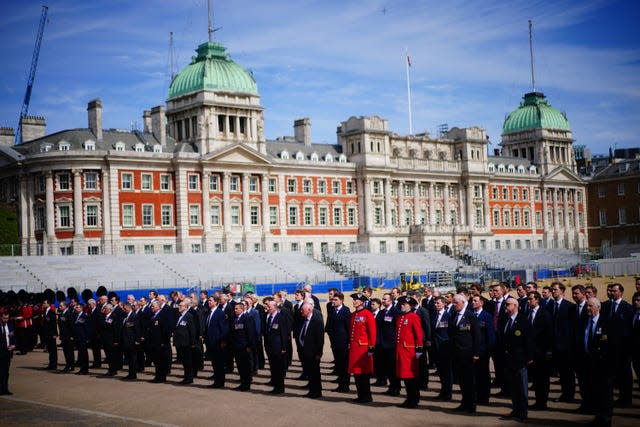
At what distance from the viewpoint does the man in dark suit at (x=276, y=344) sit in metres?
20.3

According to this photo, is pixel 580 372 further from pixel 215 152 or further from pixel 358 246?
pixel 358 246

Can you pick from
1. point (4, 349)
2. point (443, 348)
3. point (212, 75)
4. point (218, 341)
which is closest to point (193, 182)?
point (212, 75)

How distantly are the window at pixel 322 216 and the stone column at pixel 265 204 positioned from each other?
262 inches

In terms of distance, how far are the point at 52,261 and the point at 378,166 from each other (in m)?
36.9

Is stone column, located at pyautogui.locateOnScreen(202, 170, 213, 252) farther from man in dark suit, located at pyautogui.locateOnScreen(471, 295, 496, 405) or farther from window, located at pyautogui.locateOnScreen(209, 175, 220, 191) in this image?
man in dark suit, located at pyautogui.locateOnScreen(471, 295, 496, 405)

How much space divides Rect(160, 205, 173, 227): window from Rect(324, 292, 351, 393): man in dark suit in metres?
51.3

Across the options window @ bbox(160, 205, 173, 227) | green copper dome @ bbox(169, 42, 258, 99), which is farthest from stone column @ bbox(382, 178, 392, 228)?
window @ bbox(160, 205, 173, 227)

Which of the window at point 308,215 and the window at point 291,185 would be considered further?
the window at point 308,215

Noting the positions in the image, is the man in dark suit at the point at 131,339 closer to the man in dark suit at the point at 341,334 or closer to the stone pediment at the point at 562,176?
the man in dark suit at the point at 341,334

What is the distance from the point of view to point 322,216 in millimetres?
81562

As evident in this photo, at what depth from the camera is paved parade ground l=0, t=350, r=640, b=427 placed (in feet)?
53.8

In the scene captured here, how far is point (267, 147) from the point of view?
263 feet

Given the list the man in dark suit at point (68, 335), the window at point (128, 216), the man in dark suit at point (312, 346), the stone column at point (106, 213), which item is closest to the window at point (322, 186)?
the window at point (128, 216)

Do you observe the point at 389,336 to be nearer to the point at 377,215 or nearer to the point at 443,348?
the point at 443,348
